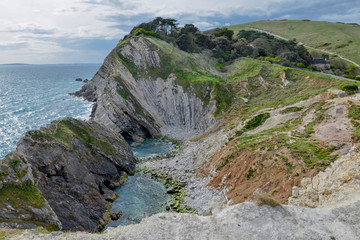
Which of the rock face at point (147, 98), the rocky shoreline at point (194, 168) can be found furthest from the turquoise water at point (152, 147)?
the rocky shoreline at point (194, 168)

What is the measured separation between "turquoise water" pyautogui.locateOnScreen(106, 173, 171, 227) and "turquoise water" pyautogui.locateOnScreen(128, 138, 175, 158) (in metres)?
9.56

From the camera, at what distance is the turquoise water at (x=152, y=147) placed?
4528 centimetres

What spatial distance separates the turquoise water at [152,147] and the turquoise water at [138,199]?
31.4 feet

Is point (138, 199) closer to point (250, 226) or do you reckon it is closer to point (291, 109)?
point (250, 226)

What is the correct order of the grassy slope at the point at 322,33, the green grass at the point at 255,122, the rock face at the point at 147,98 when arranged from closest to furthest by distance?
the green grass at the point at 255,122 < the rock face at the point at 147,98 < the grassy slope at the point at 322,33

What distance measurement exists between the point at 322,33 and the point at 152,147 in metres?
138

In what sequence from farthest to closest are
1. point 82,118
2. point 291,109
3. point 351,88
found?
point 82,118, point 291,109, point 351,88

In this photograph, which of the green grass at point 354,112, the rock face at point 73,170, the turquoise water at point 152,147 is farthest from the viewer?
the turquoise water at point 152,147

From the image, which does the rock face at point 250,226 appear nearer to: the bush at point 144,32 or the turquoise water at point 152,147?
the turquoise water at point 152,147

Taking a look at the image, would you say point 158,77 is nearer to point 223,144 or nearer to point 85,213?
point 223,144

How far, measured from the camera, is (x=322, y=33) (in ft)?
449

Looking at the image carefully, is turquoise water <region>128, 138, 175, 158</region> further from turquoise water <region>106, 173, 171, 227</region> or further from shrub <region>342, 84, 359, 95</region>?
shrub <region>342, 84, 359, 95</region>

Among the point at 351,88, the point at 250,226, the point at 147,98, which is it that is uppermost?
the point at 351,88

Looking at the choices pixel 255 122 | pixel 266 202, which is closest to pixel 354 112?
pixel 255 122
